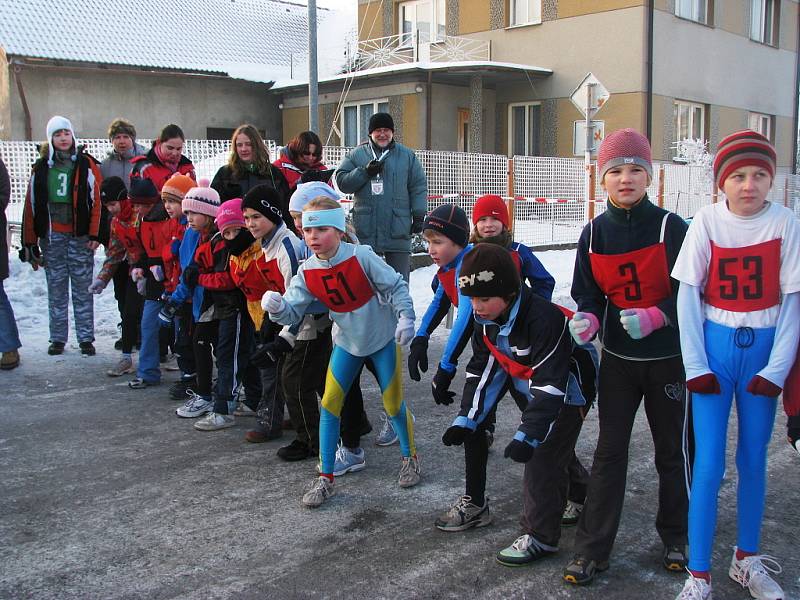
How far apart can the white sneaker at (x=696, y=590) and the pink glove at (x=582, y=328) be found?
109cm

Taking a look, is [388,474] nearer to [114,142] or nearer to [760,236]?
[760,236]

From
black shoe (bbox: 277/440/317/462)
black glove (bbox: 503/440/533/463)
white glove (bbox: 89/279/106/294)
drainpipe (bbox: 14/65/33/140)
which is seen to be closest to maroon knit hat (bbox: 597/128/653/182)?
black glove (bbox: 503/440/533/463)

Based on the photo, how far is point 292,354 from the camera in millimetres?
5211

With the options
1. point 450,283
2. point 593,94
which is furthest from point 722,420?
point 593,94

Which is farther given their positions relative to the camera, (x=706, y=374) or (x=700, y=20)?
(x=700, y=20)

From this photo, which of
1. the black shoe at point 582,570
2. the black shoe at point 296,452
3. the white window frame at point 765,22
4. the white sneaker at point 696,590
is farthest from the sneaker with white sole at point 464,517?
the white window frame at point 765,22

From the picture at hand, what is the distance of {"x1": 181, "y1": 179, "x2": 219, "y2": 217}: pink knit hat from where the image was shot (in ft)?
20.3

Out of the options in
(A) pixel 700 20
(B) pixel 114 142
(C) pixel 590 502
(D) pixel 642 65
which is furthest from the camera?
(A) pixel 700 20

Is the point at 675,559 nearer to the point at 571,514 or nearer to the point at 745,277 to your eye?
the point at 571,514

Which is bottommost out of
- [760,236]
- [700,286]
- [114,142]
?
[700,286]

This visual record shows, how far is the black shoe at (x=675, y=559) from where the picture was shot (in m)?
3.58

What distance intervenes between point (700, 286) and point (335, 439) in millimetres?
2274

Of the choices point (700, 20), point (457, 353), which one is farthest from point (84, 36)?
point (457, 353)

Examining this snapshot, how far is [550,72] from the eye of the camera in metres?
24.4
